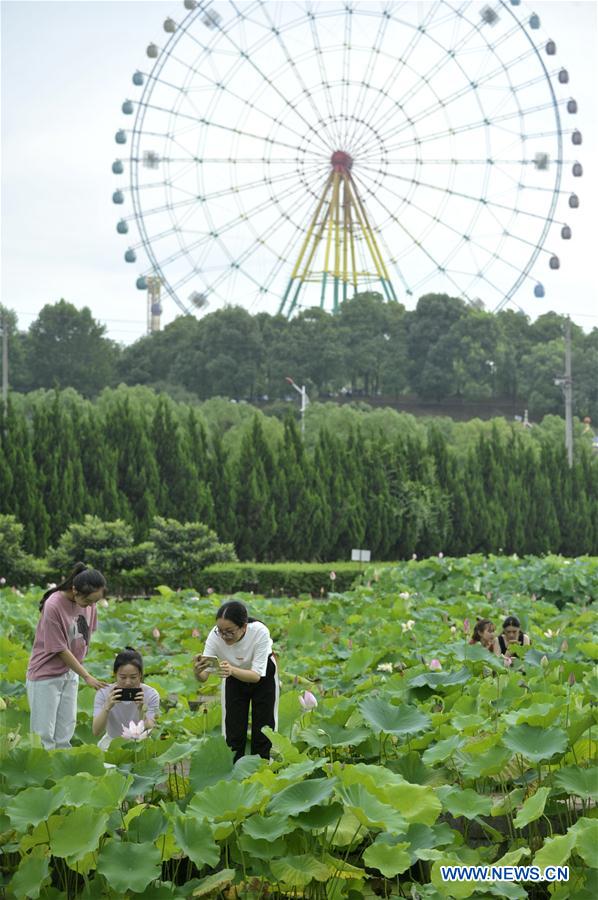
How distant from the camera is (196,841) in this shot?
3148 mm

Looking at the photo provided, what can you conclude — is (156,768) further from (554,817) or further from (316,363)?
(316,363)

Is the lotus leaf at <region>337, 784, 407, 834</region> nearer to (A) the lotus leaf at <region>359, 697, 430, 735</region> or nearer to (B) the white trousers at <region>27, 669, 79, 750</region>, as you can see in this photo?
(A) the lotus leaf at <region>359, 697, 430, 735</region>

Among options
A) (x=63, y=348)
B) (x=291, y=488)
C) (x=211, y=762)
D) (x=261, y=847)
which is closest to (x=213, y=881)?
(x=261, y=847)

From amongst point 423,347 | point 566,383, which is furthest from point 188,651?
point 423,347

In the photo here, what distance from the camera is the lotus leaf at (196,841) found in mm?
3113

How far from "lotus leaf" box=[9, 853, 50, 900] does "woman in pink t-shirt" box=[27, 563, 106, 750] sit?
62.0 inches

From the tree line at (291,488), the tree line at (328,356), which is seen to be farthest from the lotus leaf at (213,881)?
the tree line at (328,356)

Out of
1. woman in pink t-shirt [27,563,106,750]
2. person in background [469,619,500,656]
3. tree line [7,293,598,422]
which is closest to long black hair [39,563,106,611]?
woman in pink t-shirt [27,563,106,750]

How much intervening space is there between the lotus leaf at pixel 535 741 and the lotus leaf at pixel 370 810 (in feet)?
1.85

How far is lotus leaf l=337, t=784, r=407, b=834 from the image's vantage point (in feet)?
10.2

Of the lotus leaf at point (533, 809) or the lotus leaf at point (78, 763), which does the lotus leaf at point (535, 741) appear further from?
the lotus leaf at point (78, 763)

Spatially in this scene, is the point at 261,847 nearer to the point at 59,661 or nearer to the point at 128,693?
the point at 128,693

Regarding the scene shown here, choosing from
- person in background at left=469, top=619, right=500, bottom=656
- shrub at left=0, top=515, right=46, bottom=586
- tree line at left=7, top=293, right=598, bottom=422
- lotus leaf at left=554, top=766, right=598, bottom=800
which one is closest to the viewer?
lotus leaf at left=554, top=766, right=598, bottom=800

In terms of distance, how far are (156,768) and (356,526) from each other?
683 inches
